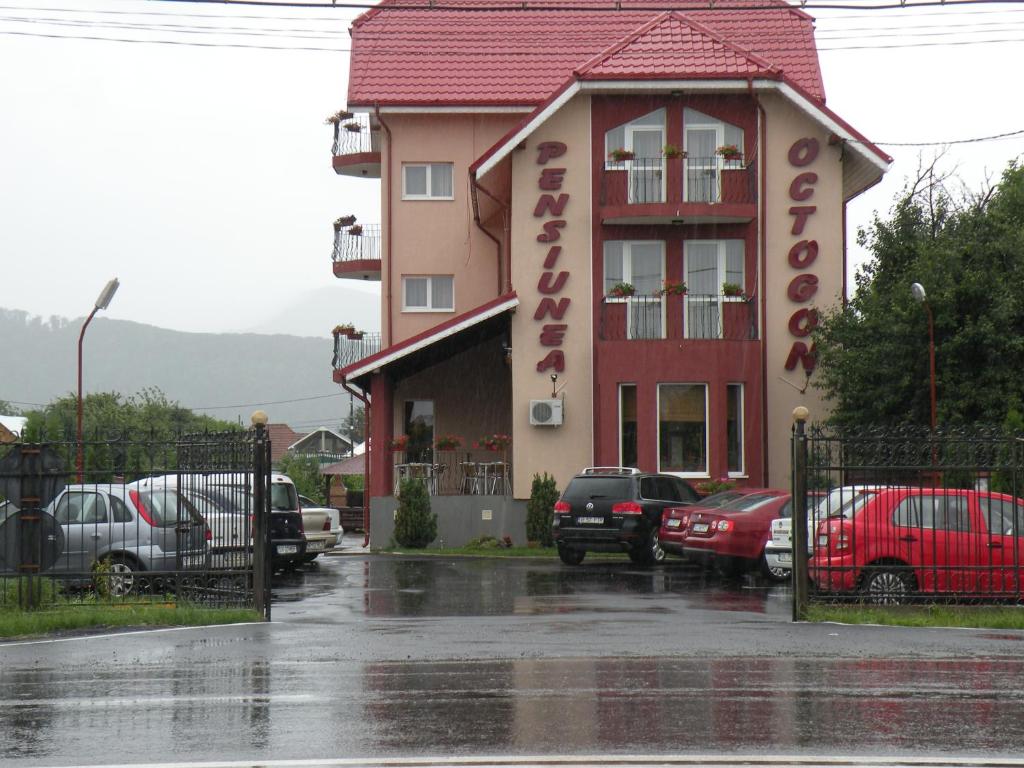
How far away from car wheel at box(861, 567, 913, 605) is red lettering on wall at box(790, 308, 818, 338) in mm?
16595

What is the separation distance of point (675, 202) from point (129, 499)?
57.6 feet

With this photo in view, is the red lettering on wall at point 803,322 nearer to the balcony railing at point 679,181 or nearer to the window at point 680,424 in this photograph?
the window at point 680,424

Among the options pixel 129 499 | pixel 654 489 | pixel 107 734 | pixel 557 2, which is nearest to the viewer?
pixel 107 734

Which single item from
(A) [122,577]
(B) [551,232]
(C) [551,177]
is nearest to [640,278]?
(B) [551,232]

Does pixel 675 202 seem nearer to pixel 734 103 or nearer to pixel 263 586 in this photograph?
pixel 734 103

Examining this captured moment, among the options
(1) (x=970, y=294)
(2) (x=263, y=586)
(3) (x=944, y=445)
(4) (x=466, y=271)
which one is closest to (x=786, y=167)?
(1) (x=970, y=294)

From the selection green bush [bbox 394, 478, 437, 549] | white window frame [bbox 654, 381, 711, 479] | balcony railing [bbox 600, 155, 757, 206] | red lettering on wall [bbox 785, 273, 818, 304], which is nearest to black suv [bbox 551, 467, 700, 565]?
white window frame [bbox 654, 381, 711, 479]

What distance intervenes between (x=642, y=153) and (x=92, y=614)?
20487 mm

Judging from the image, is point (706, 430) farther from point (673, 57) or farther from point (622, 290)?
point (673, 57)

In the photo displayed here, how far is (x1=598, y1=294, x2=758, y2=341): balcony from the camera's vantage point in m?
32.3

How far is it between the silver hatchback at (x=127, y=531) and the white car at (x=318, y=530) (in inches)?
416

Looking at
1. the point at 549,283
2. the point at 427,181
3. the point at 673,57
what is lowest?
the point at 549,283

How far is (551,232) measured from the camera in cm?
3256

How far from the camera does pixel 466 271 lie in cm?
3750
